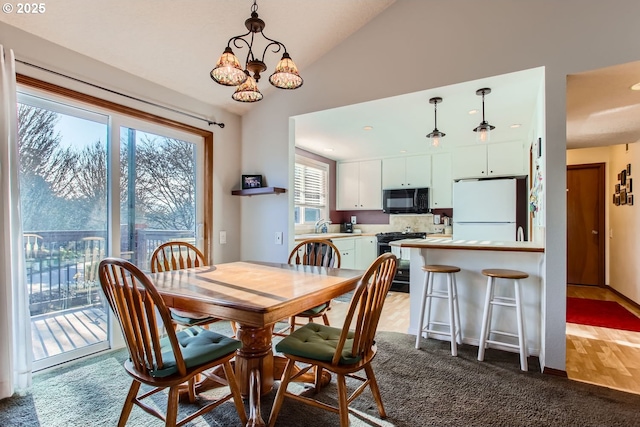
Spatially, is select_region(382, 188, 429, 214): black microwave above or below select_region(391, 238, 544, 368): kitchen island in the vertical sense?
above

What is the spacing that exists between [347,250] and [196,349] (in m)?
3.71

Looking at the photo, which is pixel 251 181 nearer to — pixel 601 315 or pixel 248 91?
pixel 248 91

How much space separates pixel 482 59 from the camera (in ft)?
8.19

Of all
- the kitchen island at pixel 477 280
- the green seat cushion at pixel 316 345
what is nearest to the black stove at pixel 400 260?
the kitchen island at pixel 477 280

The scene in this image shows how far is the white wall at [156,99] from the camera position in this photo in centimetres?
222

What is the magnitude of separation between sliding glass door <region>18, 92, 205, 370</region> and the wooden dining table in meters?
1.01

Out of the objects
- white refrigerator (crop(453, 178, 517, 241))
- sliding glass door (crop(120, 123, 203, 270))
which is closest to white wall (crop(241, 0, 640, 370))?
sliding glass door (crop(120, 123, 203, 270))

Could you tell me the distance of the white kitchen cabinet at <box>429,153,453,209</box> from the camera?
5227mm

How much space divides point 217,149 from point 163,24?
4.30 feet

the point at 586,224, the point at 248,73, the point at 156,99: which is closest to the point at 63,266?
the point at 156,99

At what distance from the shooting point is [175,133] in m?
3.24

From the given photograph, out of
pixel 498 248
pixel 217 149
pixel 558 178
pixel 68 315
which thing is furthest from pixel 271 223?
pixel 558 178

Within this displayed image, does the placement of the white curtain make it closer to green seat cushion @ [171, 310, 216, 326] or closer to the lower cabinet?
green seat cushion @ [171, 310, 216, 326]

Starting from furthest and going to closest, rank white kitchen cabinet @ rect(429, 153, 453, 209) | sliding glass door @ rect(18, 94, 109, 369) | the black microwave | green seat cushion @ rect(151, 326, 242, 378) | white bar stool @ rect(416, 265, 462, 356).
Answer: the black microwave → white kitchen cabinet @ rect(429, 153, 453, 209) → white bar stool @ rect(416, 265, 462, 356) → sliding glass door @ rect(18, 94, 109, 369) → green seat cushion @ rect(151, 326, 242, 378)
